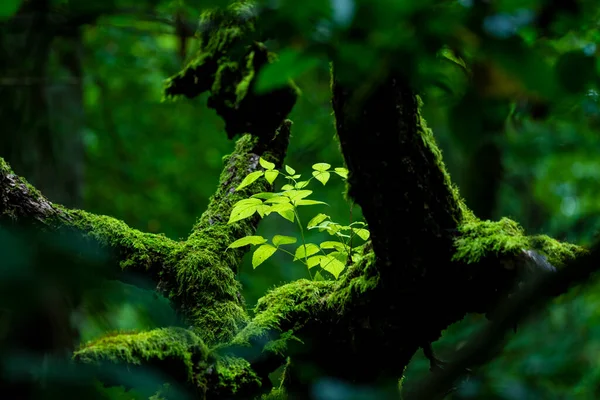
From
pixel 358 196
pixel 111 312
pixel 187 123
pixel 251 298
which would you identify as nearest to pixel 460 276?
pixel 358 196

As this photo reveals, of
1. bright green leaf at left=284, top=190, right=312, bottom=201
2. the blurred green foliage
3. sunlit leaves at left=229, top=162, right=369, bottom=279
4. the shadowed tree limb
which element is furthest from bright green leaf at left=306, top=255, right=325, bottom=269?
the shadowed tree limb

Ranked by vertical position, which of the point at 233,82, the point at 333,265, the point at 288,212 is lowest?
the point at 333,265

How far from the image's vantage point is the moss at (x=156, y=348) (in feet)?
5.48

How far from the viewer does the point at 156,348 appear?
1.77m

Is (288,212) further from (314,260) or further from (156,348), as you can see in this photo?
(156,348)

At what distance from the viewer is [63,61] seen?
20.5 feet

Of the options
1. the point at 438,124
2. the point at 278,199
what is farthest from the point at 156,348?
the point at 438,124

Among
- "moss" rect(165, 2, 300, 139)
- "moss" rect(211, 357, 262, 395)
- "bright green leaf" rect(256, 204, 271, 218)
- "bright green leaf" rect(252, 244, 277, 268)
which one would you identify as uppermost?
"moss" rect(165, 2, 300, 139)

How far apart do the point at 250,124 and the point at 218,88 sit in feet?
0.72

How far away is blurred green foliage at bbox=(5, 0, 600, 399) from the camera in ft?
2.63

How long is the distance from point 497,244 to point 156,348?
3.59ft

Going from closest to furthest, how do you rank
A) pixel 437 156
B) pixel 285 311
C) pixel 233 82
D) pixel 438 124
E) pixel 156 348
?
pixel 156 348 < pixel 437 156 < pixel 285 311 < pixel 233 82 < pixel 438 124

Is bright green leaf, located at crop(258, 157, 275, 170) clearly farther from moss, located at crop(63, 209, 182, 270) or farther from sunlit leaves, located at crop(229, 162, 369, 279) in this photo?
moss, located at crop(63, 209, 182, 270)

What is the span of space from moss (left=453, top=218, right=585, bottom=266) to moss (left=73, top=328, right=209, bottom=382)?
872 millimetres
